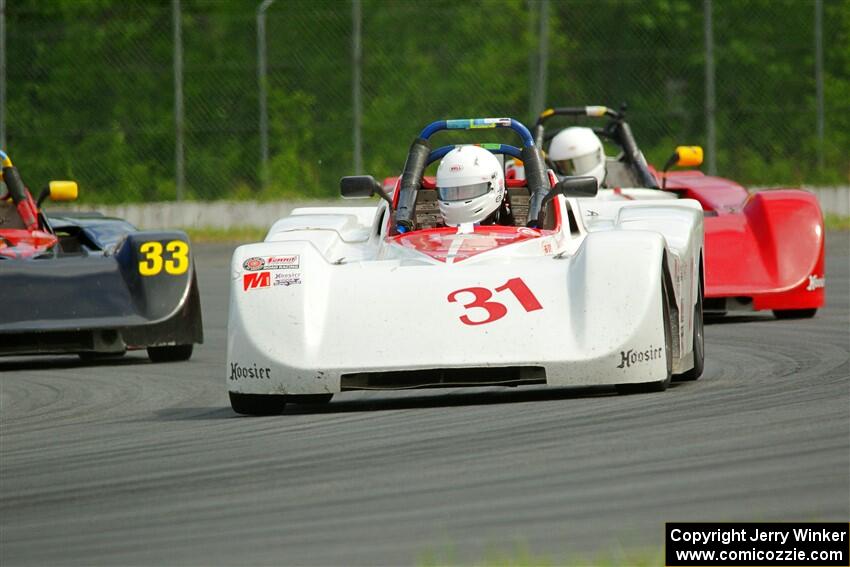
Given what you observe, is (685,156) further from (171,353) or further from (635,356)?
(635,356)

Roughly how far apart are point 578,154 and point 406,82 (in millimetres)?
9287

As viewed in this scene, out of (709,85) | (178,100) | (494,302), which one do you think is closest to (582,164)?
(494,302)

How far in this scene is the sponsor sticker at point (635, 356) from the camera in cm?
814

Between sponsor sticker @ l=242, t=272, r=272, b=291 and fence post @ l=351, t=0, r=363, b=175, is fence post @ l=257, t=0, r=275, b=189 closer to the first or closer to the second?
fence post @ l=351, t=0, r=363, b=175

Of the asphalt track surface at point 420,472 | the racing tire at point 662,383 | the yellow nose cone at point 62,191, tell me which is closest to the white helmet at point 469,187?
the asphalt track surface at point 420,472

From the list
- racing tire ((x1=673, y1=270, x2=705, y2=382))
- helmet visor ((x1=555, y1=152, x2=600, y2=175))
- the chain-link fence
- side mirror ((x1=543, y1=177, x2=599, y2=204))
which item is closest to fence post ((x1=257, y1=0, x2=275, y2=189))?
the chain-link fence

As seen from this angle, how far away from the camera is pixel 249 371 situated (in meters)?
8.44

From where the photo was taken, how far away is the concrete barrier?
A: 25.5m

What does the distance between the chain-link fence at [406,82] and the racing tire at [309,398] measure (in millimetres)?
15117

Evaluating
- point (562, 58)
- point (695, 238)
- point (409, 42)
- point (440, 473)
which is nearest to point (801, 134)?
point (562, 58)

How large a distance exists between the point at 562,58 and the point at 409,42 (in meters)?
2.03

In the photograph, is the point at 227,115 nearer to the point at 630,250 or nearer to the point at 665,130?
the point at 665,130

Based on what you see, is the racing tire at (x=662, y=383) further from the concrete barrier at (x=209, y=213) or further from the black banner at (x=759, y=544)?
the concrete barrier at (x=209, y=213)

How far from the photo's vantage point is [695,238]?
9820mm
